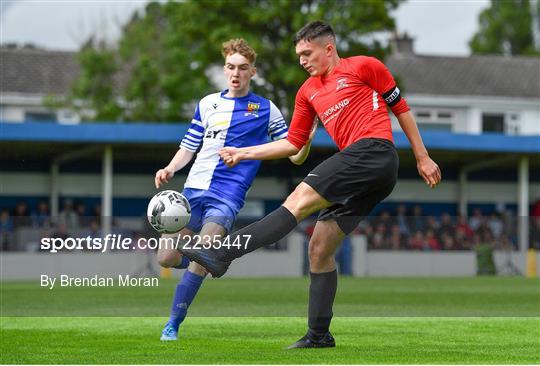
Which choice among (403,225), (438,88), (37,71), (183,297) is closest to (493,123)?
(438,88)

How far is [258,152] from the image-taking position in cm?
868

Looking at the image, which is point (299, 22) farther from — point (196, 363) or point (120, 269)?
point (196, 363)

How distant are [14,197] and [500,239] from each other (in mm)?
14958

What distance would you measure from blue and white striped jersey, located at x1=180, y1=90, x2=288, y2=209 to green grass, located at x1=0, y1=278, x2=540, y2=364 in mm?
1354

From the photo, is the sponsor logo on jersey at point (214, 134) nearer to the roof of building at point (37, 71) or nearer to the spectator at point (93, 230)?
the spectator at point (93, 230)

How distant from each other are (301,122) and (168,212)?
1.36 meters

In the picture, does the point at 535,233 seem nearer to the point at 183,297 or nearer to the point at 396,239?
the point at 396,239

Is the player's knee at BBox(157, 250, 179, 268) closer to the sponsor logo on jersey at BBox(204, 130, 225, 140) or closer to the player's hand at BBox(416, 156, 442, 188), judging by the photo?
the sponsor logo on jersey at BBox(204, 130, 225, 140)

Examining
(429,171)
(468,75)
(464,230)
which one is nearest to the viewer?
(429,171)

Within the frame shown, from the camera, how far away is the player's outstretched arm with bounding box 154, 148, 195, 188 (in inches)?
376

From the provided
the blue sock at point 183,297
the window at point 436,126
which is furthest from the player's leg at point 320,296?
the window at point 436,126

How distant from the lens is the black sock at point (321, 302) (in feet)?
29.3

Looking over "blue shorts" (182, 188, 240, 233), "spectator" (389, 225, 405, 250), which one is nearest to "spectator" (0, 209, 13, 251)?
"spectator" (389, 225, 405, 250)

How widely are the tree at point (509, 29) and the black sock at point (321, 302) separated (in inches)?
2878
